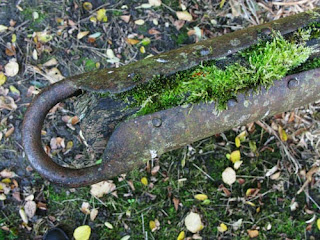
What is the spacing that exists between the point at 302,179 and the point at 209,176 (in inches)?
36.6

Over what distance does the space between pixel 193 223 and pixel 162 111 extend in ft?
5.34

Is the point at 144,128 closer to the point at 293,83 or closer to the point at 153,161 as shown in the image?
the point at 293,83

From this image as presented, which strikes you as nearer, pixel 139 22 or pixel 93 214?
pixel 93 214

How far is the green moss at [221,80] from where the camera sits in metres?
1.60

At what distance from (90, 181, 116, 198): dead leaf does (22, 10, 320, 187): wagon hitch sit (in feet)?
4.10

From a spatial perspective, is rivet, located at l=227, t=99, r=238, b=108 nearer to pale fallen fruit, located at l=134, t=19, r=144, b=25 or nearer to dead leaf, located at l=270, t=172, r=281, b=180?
dead leaf, located at l=270, t=172, r=281, b=180

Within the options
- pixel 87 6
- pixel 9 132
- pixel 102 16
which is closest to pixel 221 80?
pixel 102 16

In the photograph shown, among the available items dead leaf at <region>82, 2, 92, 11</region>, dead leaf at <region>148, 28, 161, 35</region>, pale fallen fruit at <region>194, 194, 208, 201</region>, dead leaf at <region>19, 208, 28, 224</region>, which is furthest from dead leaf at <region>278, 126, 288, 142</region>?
dead leaf at <region>19, 208, 28, 224</region>

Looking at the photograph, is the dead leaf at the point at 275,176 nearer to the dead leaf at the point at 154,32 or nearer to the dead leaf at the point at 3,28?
the dead leaf at the point at 154,32

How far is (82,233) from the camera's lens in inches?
108

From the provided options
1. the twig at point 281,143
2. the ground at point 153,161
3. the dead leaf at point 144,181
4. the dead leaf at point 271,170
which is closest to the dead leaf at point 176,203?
the ground at point 153,161

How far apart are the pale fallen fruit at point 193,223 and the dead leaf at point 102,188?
77cm

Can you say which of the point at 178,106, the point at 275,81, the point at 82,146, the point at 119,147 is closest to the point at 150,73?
the point at 178,106

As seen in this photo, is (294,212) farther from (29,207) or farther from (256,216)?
(29,207)
